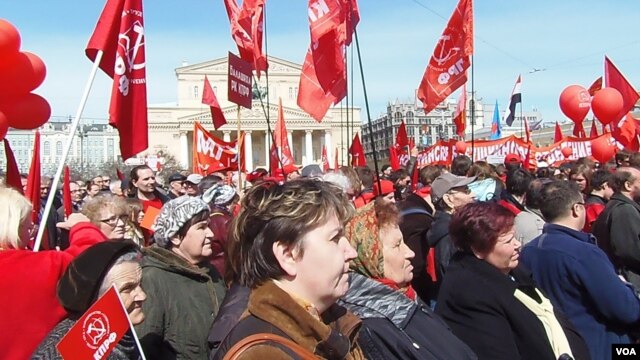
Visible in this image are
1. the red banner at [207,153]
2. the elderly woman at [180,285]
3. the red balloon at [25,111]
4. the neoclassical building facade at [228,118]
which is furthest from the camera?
the neoclassical building facade at [228,118]

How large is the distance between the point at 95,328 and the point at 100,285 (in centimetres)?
33

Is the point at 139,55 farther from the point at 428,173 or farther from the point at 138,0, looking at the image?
the point at 428,173

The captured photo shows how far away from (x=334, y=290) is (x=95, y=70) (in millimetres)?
3169

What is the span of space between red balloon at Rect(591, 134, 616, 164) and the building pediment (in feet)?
230

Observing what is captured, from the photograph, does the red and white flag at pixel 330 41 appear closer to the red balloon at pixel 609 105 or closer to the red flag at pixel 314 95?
the red flag at pixel 314 95

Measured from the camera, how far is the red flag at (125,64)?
4.61 m

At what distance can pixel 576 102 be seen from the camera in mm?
13289

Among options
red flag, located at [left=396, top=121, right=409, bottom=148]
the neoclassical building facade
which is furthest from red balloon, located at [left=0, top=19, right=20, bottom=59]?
the neoclassical building facade

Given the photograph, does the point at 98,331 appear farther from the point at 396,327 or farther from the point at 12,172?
the point at 12,172

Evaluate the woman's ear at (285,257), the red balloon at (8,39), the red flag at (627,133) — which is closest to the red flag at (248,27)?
the red balloon at (8,39)

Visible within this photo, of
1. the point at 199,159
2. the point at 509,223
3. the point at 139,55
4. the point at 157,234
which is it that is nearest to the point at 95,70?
the point at 139,55

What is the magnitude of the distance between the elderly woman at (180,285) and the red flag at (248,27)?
249 inches

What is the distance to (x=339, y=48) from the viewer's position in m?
8.08

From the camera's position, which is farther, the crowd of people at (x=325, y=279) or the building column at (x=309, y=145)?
the building column at (x=309, y=145)
